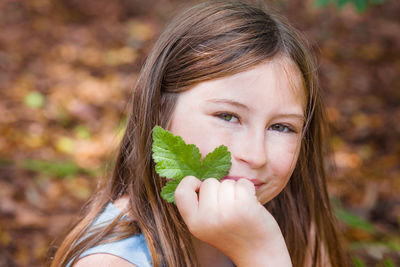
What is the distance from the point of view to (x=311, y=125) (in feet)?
6.15

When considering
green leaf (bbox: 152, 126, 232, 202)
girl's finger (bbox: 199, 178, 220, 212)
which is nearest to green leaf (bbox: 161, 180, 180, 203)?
green leaf (bbox: 152, 126, 232, 202)

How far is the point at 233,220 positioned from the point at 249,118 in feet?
1.07

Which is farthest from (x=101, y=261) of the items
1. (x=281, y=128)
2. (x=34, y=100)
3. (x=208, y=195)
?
(x=34, y=100)

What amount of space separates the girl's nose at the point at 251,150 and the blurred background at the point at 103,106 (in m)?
0.69

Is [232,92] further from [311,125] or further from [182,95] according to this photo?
[311,125]

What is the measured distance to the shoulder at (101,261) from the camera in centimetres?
156

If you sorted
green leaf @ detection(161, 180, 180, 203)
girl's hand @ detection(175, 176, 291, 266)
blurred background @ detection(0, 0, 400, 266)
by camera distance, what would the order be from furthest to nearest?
1. blurred background @ detection(0, 0, 400, 266)
2. green leaf @ detection(161, 180, 180, 203)
3. girl's hand @ detection(175, 176, 291, 266)

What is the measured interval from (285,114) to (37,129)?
2937 mm

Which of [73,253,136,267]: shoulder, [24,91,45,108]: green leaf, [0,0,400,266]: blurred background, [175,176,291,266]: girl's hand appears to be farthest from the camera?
[24,91,45,108]: green leaf

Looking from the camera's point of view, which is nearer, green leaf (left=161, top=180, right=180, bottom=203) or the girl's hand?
the girl's hand

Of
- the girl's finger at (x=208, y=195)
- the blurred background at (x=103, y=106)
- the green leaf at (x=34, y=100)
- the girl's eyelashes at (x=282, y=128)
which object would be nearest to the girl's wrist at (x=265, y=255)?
the girl's finger at (x=208, y=195)

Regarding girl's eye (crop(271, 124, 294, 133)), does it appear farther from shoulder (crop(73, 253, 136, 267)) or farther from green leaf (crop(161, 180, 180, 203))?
shoulder (crop(73, 253, 136, 267))

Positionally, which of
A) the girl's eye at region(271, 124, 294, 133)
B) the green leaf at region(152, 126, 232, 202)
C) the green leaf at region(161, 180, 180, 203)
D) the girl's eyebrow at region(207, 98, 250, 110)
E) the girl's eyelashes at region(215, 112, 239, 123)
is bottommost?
the green leaf at region(161, 180, 180, 203)

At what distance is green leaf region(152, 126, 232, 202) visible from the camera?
1.38 metres
